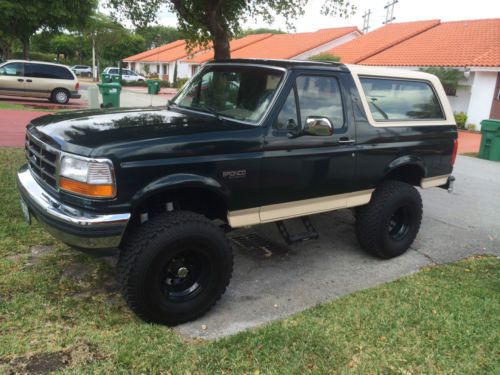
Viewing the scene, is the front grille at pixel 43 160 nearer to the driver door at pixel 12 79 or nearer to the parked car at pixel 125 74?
the driver door at pixel 12 79

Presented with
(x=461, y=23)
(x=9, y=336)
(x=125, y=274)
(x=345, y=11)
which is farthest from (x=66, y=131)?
(x=461, y=23)

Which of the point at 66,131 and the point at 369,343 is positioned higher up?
the point at 66,131

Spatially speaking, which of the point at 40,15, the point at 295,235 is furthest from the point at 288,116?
the point at 40,15

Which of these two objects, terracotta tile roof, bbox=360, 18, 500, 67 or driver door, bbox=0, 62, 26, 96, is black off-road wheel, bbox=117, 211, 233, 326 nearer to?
driver door, bbox=0, 62, 26, 96

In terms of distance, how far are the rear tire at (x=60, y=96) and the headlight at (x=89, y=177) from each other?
17603 millimetres

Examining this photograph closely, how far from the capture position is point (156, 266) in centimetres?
334

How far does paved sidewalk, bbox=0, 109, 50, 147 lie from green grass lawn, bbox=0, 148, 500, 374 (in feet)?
20.1

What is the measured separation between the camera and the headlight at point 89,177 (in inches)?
121

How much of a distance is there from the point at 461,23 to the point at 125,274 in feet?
93.2

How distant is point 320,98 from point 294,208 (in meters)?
1.08

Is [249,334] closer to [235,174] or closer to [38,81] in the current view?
[235,174]

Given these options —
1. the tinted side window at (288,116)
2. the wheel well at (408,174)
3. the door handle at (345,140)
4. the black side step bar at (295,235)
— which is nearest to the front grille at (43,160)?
the tinted side window at (288,116)

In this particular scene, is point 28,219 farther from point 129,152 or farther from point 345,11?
point 345,11

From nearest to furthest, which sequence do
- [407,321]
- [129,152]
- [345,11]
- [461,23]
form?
1. [129,152]
2. [407,321]
3. [345,11]
4. [461,23]
